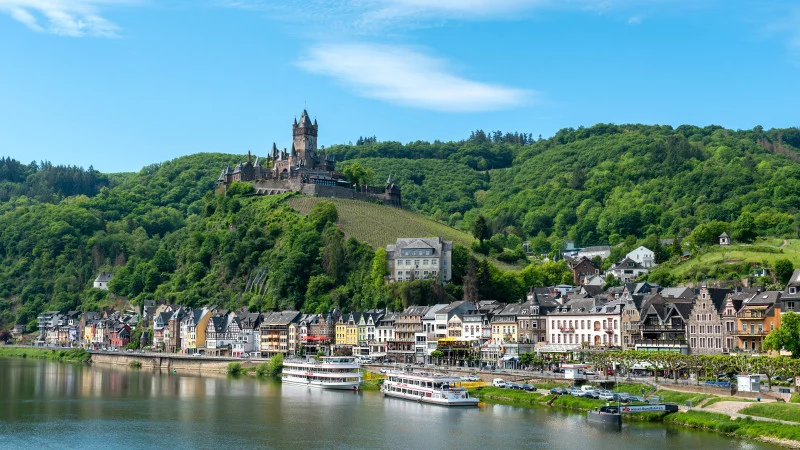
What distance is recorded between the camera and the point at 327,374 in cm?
8800

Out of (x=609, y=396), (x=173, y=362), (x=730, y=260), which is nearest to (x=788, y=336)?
(x=609, y=396)

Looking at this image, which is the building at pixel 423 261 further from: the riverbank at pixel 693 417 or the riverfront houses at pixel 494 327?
the riverbank at pixel 693 417

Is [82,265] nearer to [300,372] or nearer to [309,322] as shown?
[309,322]

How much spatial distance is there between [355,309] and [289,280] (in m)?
11.8

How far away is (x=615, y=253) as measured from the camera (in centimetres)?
13538

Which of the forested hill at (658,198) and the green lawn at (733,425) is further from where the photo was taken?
the forested hill at (658,198)

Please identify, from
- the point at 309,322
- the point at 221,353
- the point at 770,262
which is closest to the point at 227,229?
the point at 221,353

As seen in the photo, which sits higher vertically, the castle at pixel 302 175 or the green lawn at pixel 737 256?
the castle at pixel 302 175

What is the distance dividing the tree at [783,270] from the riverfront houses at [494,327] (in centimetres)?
1265

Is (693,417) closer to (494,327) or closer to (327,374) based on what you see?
(327,374)

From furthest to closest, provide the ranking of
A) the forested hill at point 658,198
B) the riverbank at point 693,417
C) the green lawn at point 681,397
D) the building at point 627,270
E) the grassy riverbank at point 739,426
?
the forested hill at point 658,198 → the building at point 627,270 → the green lawn at point 681,397 → the riverbank at point 693,417 → the grassy riverbank at point 739,426

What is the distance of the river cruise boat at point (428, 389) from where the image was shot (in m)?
72.6

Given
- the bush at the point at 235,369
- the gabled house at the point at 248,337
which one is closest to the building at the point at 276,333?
the gabled house at the point at 248,337

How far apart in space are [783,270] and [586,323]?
2418 centimetres
